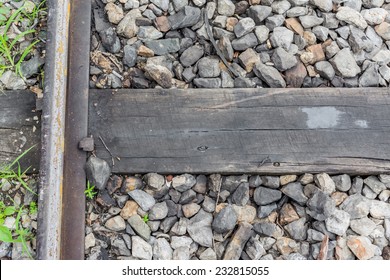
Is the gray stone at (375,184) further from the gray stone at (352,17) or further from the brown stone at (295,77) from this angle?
the gray stone at (352,17)

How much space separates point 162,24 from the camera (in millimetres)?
2814

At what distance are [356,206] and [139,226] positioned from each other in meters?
1.18

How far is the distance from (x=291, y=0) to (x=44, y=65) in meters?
1.48

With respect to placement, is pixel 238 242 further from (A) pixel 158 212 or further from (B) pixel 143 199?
(B) pixel 143 199

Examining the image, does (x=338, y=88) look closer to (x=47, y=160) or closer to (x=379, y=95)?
(x=379, y=95)

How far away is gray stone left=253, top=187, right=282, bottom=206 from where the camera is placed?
103 inches

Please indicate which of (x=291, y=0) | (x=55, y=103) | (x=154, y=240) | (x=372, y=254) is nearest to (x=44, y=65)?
(x=55, y=103)

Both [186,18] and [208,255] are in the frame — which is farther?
[186,18]

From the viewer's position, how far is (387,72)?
2.76 m

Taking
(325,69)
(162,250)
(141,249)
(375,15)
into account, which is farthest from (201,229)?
(375,15)

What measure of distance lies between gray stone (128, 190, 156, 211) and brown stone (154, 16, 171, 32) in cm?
96

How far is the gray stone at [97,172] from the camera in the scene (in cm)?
255

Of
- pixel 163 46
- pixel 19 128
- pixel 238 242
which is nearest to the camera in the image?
pixel 238 242

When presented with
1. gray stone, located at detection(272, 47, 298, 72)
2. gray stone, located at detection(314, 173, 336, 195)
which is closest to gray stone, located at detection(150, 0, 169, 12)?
gray stone, located at detection(272, 47, 298, 72)
